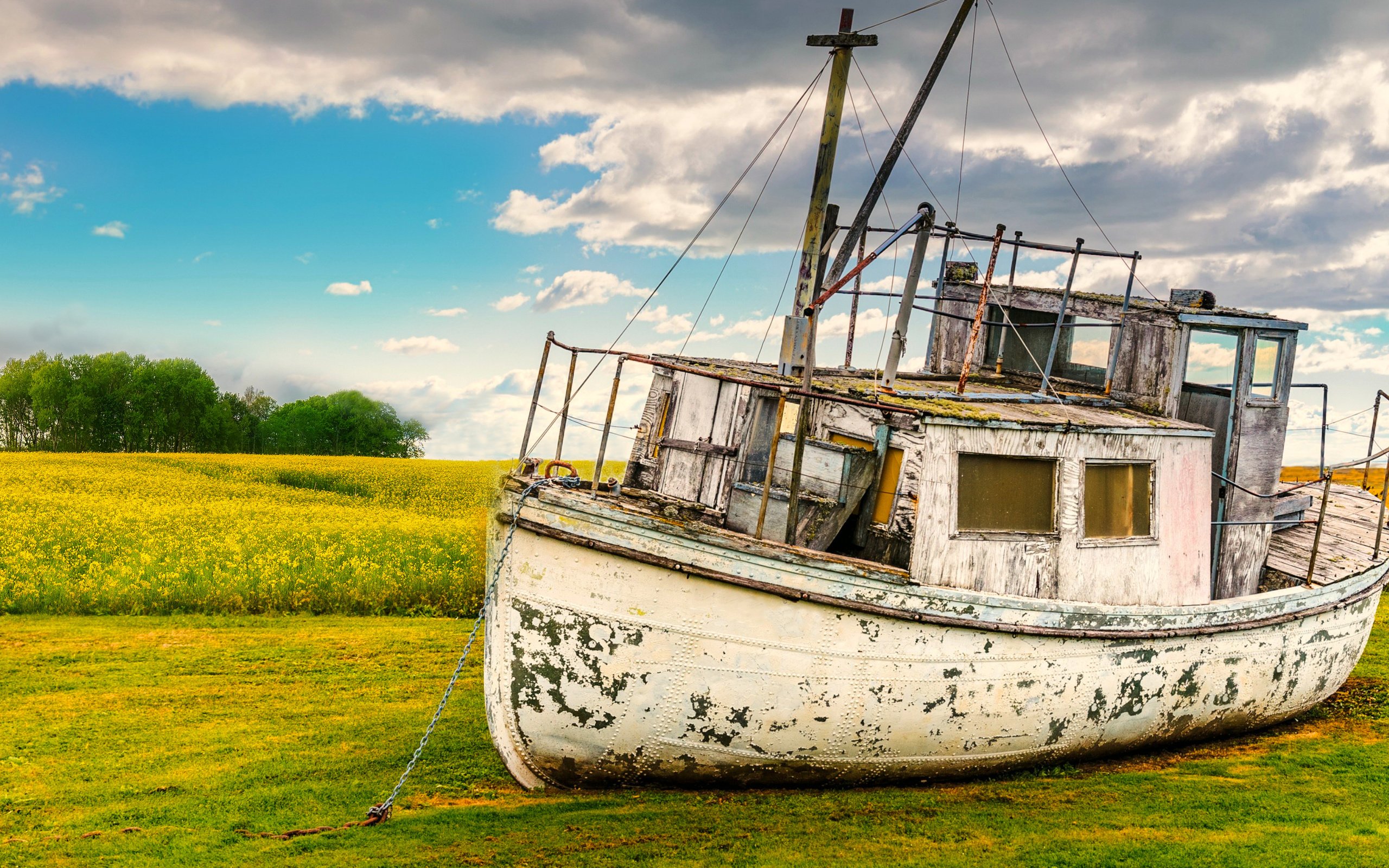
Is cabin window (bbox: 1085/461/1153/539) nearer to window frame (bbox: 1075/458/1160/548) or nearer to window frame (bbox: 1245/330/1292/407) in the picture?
window frame (bbox: 1075/458/1160/548)

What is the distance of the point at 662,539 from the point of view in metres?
6.35

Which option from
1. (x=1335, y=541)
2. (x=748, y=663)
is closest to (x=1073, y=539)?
(x=748, y=663)

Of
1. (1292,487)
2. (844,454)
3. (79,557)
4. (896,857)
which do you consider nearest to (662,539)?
(844,454)

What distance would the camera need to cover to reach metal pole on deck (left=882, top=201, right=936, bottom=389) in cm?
834

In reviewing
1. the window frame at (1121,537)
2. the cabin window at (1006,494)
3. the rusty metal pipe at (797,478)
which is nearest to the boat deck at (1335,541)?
the window frame at (1121,537)

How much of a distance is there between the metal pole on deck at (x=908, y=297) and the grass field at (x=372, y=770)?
3678 mm

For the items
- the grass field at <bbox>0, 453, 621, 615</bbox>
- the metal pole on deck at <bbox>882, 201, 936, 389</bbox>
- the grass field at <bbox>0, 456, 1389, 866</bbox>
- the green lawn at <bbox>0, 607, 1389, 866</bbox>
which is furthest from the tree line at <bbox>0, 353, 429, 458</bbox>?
the metal pole on deck at <bbox>882, 201, 936, 389</bbox>

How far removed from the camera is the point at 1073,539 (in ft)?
25.9

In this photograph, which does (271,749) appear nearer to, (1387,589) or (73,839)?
(73,839)

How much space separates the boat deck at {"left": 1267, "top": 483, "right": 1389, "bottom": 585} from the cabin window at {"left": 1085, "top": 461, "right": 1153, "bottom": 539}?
316cm

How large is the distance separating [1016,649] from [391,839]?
4.97 meters

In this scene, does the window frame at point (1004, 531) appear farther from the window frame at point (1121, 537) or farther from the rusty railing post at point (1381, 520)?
the rusty railing post at point (1381, 520)

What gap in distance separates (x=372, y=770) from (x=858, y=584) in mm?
4777

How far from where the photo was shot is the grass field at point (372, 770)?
21.9 feet
